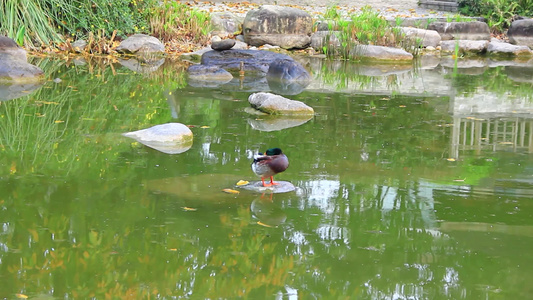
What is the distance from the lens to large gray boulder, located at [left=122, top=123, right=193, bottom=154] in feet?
21.6

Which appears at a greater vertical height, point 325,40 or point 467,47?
point 325,40

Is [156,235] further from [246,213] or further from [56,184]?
[56,184]

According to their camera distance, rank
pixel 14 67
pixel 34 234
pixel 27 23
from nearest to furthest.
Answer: pixel 34 234
pixel 14 67
pixel 27 23

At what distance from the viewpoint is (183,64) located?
13891 mm

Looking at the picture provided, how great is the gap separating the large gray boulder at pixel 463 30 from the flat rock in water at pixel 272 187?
540 inches

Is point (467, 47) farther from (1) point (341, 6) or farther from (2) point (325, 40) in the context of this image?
(1) point (341, 6)

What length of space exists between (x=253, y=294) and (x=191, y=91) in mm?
6880

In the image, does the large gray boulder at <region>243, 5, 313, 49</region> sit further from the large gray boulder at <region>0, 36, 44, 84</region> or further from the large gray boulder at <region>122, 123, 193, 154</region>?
the large gray boulder at <region>122, 123, 193, 154</region>

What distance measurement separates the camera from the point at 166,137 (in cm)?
669

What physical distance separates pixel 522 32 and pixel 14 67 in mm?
12960

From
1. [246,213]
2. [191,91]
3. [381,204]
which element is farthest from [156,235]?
[191,91]

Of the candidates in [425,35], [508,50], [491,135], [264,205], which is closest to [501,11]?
[508,50]

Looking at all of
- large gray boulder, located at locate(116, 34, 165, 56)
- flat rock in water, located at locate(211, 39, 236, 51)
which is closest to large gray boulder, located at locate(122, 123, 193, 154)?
flat rock in water, located at locate(211, 39, 236, 51)

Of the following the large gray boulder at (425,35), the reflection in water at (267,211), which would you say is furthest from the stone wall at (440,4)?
the reflection in water at (267,211)
